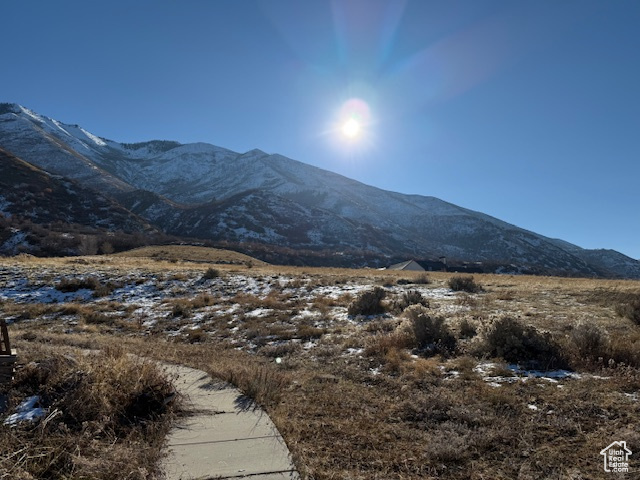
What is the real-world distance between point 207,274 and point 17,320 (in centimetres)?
1212

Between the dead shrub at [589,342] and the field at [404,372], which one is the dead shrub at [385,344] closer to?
the field at [404,372]

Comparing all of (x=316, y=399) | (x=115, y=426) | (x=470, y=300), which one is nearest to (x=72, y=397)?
(x=115, y=426)

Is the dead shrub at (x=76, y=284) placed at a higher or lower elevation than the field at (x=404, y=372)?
lower

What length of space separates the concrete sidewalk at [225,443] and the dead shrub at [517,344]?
20.4ft

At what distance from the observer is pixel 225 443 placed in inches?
189

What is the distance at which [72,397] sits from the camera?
16.8 feet

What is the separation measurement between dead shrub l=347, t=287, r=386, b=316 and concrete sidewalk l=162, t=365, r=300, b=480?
32.2 ft

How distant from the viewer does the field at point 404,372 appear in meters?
4.52

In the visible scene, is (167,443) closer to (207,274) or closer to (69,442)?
(69,442)

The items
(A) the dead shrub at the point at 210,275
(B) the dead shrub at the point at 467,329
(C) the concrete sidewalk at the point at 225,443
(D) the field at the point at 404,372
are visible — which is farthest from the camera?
(A) the dead shrub at the point at 210,275

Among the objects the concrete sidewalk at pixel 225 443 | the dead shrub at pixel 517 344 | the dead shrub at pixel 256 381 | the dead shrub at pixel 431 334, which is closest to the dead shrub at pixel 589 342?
the dead shrub at pixel 517 344

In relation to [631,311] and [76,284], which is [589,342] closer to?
[631,311]

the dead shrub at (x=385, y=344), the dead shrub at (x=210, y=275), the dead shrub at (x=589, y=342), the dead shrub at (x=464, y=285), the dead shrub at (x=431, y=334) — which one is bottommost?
the dead shrub at (x=210, y=275)

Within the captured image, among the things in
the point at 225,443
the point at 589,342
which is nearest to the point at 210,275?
the point at 225,443
